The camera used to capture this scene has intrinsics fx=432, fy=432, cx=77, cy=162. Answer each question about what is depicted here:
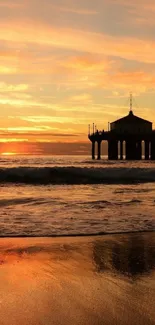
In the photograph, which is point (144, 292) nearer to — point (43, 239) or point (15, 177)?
point (43, 239)

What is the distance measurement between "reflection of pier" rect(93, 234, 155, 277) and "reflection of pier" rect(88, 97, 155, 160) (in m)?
59.9

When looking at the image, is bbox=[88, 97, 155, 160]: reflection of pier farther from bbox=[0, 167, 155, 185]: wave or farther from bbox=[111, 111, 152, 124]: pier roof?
bbox=[0, 167, 155, 185]: wave

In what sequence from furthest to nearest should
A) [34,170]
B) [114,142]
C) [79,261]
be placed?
[114,142] < [34,170] < [79,261]

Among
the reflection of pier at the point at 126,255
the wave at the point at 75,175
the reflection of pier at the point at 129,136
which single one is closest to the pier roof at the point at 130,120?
the reflection of pier at the point at 129,136

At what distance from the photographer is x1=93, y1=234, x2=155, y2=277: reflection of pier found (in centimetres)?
575

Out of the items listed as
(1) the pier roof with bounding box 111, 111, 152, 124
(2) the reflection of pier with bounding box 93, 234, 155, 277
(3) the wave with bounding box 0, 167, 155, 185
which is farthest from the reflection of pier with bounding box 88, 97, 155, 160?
(2) the reflection of pier with bounding box 93, 234, 155, 277

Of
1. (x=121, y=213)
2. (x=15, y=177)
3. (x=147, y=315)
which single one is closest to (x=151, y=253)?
(x=147, y=315)

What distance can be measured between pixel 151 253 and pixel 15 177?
25.0 m

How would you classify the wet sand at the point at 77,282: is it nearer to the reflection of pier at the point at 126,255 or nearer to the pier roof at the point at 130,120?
the reflection of pier at the point at 126,255

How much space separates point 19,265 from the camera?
5.99m

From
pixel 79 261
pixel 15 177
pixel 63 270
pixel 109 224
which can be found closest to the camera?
pixel 63 270

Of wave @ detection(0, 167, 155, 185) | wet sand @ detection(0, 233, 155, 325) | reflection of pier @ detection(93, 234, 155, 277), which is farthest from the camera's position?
wave @ detection(0, 167, 155, 185)

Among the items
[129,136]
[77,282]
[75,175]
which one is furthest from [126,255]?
[129,136]

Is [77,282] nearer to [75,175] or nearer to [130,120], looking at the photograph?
[75,175]
